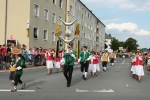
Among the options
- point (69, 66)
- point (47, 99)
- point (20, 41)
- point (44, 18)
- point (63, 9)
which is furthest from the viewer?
point (63, 9)

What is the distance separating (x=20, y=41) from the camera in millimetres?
30359

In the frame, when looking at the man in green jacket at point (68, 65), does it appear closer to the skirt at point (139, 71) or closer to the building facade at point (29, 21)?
the skirt at point (139, 71)

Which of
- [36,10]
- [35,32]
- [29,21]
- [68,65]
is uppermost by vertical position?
[36,10]

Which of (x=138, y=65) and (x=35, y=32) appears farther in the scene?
(x=35, y=32)

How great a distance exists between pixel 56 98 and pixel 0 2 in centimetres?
2633

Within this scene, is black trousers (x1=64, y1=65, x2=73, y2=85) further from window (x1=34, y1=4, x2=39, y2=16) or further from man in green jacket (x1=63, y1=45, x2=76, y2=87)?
window (x1=34, y1=4, x2=39, y2=16)

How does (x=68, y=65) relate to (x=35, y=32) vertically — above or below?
below

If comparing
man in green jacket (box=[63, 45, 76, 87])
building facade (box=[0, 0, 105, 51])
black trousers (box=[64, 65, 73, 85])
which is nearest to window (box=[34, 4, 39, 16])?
building facade (box=[0, 0, 105, 51])

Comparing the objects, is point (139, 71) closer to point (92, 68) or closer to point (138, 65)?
point (138, 65)

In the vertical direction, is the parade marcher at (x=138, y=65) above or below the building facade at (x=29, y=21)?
below

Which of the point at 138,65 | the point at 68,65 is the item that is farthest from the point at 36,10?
the point at 68,65

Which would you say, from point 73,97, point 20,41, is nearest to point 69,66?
point 73,97

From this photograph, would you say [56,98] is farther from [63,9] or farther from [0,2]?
[63,9]

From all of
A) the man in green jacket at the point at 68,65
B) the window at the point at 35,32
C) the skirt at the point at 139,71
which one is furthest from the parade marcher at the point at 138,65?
the window at the point at 35,32
